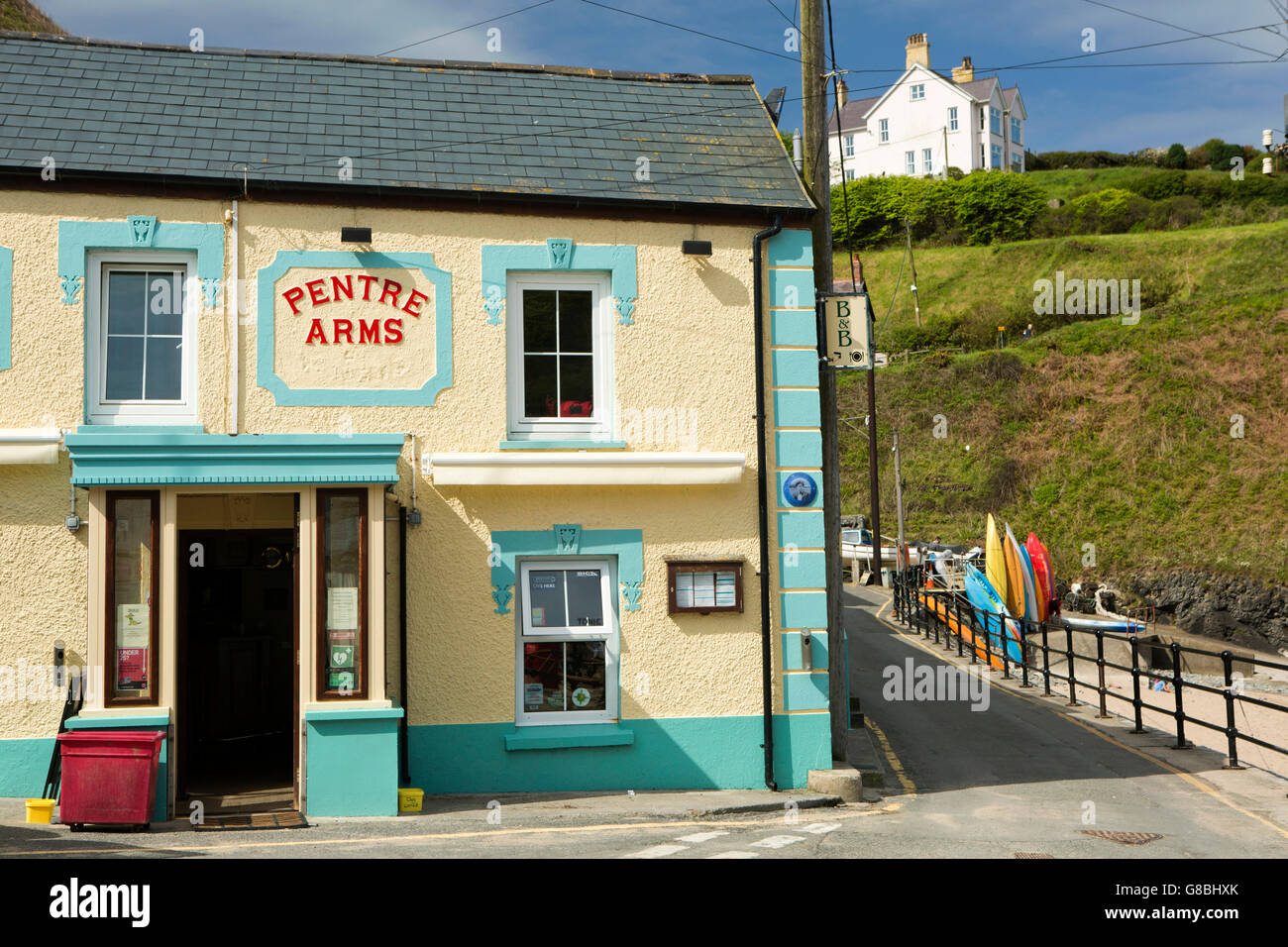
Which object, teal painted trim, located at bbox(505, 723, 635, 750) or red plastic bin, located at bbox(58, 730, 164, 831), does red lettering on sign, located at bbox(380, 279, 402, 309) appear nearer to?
teal painted trim, located at bbox(505, 723, 635, 750)

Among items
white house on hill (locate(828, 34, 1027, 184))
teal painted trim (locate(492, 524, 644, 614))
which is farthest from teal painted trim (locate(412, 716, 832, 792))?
white house on hill (locate(828, 34, 1027, 184))

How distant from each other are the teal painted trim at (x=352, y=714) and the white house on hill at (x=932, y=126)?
233 ft

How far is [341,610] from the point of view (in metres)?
9.22

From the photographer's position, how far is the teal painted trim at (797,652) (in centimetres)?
1047

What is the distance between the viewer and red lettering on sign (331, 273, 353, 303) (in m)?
10.1

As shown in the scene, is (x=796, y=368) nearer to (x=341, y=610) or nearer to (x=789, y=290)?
(x=789, y=290)

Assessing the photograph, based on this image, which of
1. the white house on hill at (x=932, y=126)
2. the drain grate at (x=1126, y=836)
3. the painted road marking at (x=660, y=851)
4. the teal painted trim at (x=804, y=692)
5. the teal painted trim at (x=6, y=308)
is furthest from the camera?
the white house on hill at (x=932, y=126)

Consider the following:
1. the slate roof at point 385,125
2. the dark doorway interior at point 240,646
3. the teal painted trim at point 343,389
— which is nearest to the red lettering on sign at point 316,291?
the teal painted trim at point 343,389

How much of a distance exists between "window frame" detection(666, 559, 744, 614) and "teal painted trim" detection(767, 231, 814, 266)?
306 cm

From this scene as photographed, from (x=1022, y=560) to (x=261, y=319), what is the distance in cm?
2105

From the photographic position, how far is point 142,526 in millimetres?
9109

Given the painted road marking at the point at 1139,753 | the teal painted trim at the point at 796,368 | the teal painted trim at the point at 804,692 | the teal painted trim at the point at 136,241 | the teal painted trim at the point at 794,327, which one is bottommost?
the painted road marking at the point at 1139,753

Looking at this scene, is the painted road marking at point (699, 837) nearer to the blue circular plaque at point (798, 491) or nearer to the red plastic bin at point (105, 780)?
the blue circular plaque at point (798, 491)

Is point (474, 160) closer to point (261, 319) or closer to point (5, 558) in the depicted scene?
point (261, 319)
